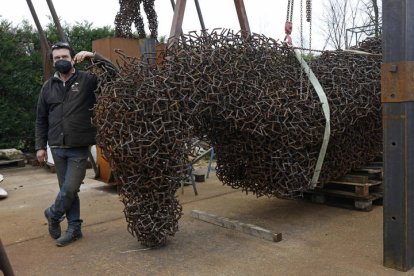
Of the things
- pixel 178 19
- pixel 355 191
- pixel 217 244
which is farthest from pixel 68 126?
pixel 355 191

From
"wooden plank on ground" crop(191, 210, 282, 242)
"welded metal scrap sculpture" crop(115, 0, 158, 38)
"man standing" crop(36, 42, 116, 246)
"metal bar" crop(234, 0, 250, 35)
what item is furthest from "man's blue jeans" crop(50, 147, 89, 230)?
"metal bar" crop(234, 0, 250, 35)

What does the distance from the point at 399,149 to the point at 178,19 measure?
3.50 m

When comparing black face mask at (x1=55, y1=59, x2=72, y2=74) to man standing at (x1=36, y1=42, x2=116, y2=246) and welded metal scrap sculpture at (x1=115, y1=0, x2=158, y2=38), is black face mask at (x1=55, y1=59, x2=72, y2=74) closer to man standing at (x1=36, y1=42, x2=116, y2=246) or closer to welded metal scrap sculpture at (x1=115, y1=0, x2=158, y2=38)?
man standing at (x1=36, y1=42, x2=116, y2=246)

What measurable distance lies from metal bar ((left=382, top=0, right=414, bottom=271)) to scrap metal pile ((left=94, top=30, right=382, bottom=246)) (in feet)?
3.04

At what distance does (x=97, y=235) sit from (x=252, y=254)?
1.49 meters

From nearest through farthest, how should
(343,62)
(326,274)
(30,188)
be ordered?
1. (326,274)
2. (343,62)
3. (30,188)

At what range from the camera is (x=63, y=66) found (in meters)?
3.59

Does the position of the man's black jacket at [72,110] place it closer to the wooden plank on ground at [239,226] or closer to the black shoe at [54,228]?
the black shoe at [54,228]

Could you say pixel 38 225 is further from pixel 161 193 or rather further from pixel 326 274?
pixel 326 274

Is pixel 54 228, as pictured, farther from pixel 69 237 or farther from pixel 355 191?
pixel 355 191

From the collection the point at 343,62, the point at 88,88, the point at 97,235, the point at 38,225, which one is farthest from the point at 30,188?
the point at 343,62

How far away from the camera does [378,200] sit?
4.68 m

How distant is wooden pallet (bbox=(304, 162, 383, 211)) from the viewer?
4352 mm

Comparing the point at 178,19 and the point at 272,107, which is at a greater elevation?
the point at 178,19
